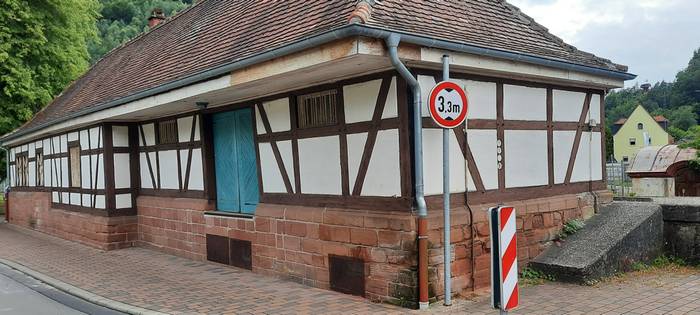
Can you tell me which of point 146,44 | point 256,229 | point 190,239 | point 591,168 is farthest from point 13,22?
→ point 591,168

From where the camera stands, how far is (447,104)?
244 inches

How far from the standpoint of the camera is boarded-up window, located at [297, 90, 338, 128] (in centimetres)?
739

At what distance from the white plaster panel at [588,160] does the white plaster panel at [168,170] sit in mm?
7377

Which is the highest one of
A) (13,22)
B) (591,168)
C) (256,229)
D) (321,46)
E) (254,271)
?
(13,22)

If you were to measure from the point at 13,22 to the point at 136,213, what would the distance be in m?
12.1

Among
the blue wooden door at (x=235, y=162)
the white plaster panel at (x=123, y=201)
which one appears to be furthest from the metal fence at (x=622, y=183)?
the white plaster panel at (x=123, y=201)

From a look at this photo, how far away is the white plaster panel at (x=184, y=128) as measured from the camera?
1064 cm

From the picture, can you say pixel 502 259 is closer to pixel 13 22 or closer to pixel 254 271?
pixel 254 271

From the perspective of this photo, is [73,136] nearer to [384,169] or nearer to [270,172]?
[270,172]

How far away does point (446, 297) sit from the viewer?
21.0ft

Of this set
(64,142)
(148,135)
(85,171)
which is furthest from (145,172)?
(64,142)

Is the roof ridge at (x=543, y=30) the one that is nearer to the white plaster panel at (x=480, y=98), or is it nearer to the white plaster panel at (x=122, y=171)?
the white plaster panel at (x=480, y=98)

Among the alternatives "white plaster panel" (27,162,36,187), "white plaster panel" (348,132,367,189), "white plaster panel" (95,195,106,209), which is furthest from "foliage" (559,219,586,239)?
"white plaster panel" (27,162,36,187)

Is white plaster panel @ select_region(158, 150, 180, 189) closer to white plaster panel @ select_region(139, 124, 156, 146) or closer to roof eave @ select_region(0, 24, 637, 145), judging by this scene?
white plaster panel @ select_region(139, 124, 156, 146)
